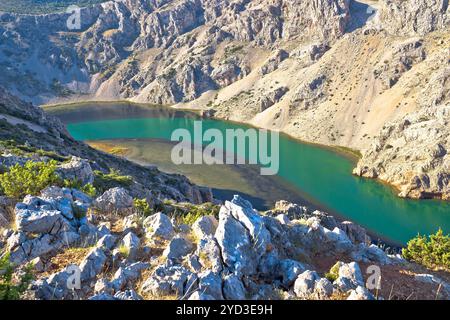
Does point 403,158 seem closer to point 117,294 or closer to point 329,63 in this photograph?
point 329,63

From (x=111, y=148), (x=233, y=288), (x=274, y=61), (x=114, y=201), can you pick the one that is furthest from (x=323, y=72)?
(x=233, y=288)

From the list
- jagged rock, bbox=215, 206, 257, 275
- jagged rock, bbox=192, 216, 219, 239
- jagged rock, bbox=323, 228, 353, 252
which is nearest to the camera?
jagged rock, bbox=215, 206, 257, 275

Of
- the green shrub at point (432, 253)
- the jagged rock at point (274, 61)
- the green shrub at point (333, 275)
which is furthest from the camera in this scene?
the jagged rock at point (274, 61)

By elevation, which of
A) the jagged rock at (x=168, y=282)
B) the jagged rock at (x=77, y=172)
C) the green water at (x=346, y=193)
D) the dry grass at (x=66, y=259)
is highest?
the jagged rock at (x=168, y=282)

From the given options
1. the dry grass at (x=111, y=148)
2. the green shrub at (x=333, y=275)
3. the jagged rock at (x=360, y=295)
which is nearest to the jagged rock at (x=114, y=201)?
the green shrub at (x=333, y=275)

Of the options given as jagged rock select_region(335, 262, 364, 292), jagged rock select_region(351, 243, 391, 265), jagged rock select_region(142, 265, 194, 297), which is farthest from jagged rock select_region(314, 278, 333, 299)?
jagged rock select_region(351, 243, 391, 265)

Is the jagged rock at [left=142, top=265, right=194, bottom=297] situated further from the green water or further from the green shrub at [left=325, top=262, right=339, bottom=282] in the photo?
the green water

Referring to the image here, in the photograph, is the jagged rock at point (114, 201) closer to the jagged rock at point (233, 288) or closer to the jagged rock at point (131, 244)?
the jagged rock at point (131, 244)
